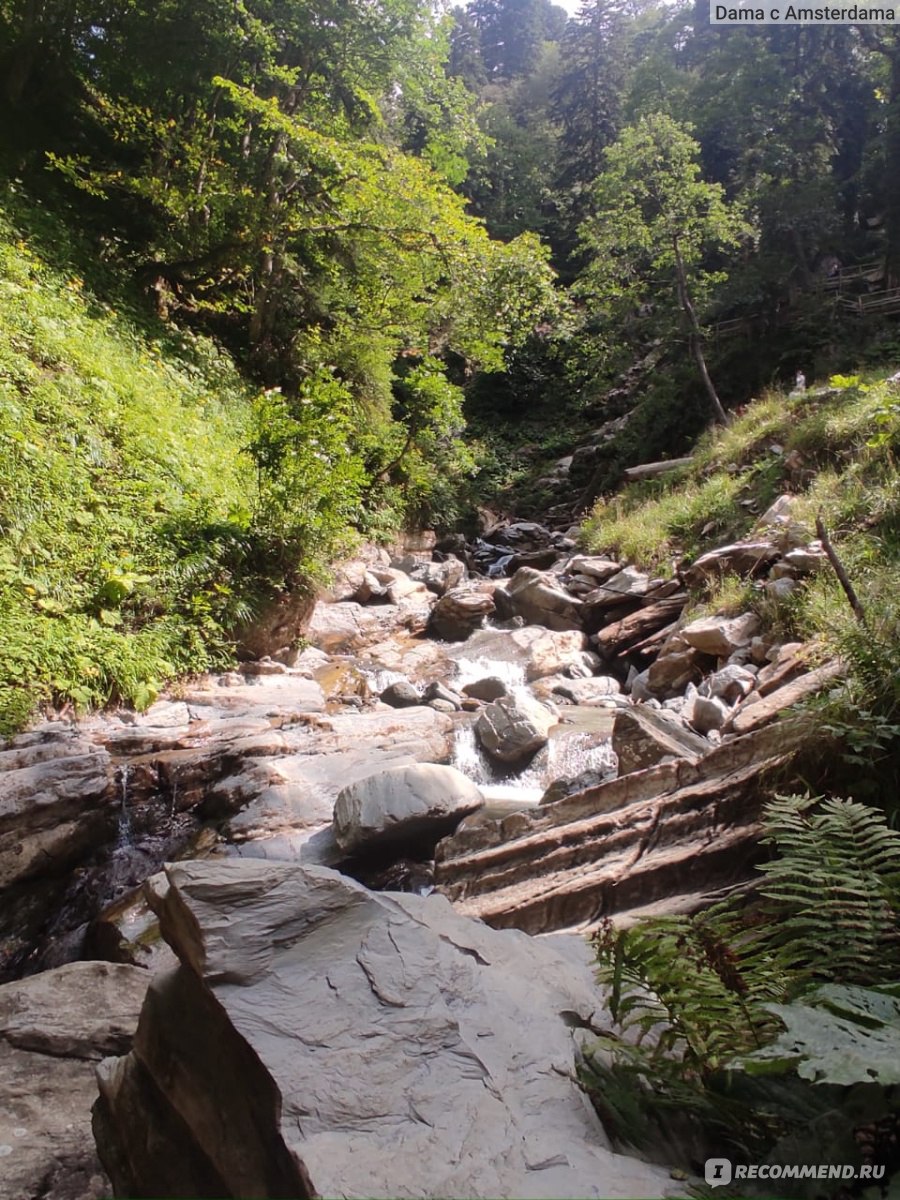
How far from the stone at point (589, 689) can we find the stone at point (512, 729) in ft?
3.87

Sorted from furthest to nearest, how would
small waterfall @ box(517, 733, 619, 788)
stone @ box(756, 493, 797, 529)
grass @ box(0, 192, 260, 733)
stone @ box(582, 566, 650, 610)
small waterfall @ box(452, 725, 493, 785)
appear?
stone @ box(582, 566, 650, 610), stone @ box(756, 493, 797, 529), small waterfall @ box(452, 725, 493, 785), small waterfall @ box(517, 733, 619, 788), grass @ box(0, 192, 260, 733)

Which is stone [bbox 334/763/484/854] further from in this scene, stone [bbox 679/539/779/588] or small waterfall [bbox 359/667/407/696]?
stone [bbox 679/539/779/588]

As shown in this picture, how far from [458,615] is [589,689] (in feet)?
11.1

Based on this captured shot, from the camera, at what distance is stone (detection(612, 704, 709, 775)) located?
5.11 meters

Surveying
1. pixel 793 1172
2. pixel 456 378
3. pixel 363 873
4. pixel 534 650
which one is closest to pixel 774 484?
pixel 534 650

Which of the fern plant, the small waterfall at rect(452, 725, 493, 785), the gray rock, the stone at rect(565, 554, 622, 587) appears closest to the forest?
the fern plant

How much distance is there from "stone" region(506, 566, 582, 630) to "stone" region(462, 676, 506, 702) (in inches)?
108

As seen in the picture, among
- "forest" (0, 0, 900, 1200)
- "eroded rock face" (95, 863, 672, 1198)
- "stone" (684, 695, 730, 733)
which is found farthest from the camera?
"stone" (684, 695, 730, 733)

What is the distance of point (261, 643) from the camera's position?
324 inches

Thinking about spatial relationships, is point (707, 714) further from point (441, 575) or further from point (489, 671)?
point (441, 575)

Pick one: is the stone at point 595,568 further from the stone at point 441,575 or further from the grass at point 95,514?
the grass at point 95,514

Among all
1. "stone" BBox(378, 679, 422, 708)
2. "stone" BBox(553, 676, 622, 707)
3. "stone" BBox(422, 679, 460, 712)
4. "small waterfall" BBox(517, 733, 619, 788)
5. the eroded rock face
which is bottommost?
"stone" BBox(553, 676, 622, 707)

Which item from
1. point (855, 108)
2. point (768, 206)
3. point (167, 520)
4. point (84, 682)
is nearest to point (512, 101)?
point (855, 108)

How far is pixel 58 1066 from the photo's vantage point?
2.82 metres
